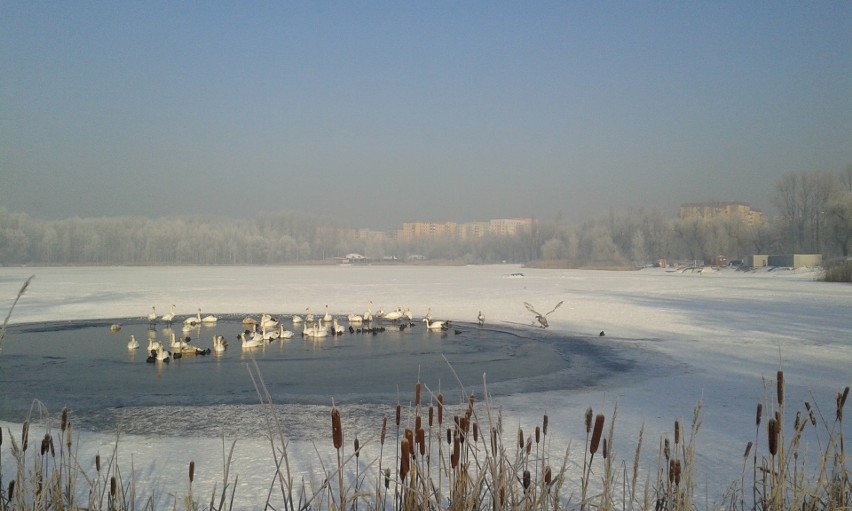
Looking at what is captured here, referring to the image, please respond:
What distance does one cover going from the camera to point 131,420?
322 inches

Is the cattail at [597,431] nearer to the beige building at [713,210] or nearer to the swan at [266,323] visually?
the swan at [266,323]

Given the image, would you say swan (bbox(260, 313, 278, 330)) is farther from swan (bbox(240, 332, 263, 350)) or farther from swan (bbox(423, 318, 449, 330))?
swan (bbox(423, 318, 449, 330))

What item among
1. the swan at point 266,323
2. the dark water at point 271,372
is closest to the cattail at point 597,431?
the dark water at point 271,372

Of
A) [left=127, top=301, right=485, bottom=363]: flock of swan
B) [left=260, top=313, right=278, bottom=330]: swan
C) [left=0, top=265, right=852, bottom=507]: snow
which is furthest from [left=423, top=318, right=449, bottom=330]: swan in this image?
[left=260, top=313, right=278, bottom=330]: swan

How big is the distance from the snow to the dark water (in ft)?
2.51

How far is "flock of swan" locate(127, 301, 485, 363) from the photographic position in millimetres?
14312

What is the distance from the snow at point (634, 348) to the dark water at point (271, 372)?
766mm

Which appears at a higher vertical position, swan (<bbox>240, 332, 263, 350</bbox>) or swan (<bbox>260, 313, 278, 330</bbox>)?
swan (<bbox>260, 313, 278, 330</bbox>)

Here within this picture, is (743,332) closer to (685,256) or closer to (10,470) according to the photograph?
(10,470)

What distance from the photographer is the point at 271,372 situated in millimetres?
12016

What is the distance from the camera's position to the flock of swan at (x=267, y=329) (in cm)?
1431

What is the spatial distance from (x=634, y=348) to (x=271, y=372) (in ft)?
25.0

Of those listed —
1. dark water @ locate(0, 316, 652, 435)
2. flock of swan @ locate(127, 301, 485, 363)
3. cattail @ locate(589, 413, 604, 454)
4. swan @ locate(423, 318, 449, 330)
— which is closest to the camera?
cattail @ locate(589, 413, 604, 454)

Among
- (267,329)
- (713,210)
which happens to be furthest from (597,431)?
(713,210)
